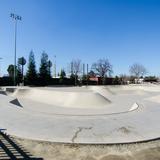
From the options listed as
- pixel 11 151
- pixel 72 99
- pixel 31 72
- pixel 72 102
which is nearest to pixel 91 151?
pixel 11 151

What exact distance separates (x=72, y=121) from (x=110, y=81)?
61.1m

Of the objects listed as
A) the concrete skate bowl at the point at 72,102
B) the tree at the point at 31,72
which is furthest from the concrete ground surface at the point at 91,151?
the tree at the point at 31,72

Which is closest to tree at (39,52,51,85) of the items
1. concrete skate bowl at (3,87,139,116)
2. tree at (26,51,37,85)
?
tree at (26,51,37,85)

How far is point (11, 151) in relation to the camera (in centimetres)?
624

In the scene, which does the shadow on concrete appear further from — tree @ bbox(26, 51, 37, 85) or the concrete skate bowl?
tree @ bbox(26, 51, 37, 85)

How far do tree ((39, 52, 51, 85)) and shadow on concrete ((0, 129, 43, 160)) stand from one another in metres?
48.0

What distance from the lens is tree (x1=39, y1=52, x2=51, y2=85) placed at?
55.7 meters

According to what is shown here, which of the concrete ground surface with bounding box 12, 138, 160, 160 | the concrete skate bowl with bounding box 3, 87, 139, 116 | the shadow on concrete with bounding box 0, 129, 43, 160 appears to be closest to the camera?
the shadow on concrete with bounding box 0, 129, 43, 160

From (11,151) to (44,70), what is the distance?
52.0 m

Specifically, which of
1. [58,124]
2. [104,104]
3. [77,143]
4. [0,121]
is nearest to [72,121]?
[58,124]

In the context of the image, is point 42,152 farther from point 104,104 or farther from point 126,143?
point 104,104

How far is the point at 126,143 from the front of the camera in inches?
286

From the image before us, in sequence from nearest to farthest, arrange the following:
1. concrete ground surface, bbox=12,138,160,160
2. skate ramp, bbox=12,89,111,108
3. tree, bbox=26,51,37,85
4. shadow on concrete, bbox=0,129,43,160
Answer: shadow on concrete, bbox=0,129,43,160
concrete ground surface, bbox=12,138,160,160
skate ramp, bbox=12,89,111,108
tree, bbox=26,51,37,85

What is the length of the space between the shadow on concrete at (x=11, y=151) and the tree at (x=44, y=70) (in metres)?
48.0
